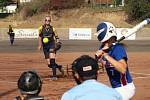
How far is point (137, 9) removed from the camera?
218 ft

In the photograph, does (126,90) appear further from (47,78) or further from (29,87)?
(47,78)

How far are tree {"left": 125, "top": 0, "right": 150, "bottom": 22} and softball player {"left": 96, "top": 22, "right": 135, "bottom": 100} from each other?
57857 mm

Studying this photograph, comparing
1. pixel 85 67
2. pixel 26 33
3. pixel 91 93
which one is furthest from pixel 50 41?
pixel 26 33

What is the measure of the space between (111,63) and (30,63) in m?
16.2

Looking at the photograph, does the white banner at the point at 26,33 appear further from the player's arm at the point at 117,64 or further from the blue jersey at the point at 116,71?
the player's arm at the point at 117,64

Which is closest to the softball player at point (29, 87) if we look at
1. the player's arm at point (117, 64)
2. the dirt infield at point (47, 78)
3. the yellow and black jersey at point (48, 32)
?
the player's arm at point (117, 64)

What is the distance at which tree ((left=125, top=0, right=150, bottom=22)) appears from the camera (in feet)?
214

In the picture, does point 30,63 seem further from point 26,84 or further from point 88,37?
point 88,37

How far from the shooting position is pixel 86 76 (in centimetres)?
472

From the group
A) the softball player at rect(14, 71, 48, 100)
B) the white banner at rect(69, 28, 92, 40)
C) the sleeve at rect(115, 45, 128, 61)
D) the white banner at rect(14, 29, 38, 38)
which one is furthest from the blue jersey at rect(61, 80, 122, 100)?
the white banner at rect(14, 29, 38, 38)

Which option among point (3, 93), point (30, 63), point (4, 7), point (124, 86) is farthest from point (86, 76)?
point (4, 7)

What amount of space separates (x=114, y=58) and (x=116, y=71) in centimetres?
32

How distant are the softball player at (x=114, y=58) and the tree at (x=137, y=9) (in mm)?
57857

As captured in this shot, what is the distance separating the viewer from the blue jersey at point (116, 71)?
24.1 feet
